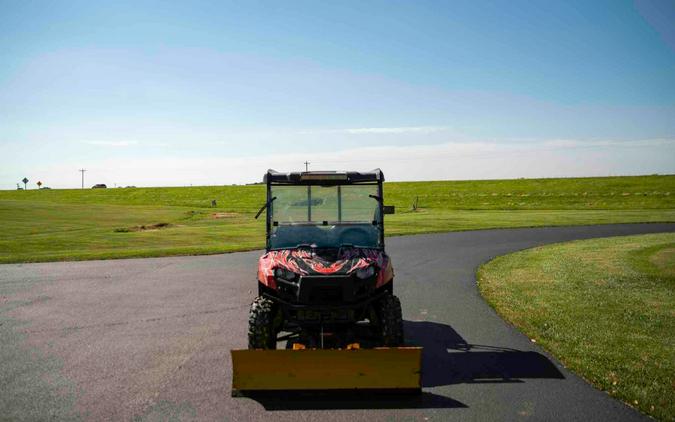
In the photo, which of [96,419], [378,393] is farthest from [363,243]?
[96,419]

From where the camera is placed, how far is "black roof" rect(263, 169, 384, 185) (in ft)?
27.1

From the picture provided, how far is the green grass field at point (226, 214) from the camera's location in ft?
87.2

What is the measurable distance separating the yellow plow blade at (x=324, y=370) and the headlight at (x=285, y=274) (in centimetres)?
110

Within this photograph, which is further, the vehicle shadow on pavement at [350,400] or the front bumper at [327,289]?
the front bumper at [327,289]

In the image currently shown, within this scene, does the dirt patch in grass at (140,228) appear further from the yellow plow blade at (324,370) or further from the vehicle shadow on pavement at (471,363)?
the yellow plow blade at (324,370)

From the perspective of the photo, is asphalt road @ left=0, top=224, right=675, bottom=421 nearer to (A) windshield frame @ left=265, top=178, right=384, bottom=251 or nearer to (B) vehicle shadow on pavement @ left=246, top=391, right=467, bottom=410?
(B) vehicle shadow on pavement @ left=246, top=391, right=467, bottom=410

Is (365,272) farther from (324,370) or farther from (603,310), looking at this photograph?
(603,310)

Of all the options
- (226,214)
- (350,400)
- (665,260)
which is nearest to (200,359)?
(350,400)

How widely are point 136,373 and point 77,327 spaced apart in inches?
132

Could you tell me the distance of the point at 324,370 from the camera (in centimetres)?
626

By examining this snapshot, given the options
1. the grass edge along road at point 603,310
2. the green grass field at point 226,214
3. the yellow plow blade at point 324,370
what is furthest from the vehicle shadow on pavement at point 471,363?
the green grass field at point 226,214

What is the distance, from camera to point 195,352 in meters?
8.16

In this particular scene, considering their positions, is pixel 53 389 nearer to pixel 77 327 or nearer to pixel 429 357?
pixel 77 327

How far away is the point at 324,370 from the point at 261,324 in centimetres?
124
